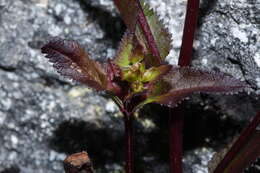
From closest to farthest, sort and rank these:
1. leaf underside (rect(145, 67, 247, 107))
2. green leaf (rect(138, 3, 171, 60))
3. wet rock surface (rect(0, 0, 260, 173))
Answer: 1. leaf underside (rect(145, 67, 247, 107))
2. green leaf (rect(138, 3, 171, 60))
3. wet rock surface (rect(0, 0, 260, 173))

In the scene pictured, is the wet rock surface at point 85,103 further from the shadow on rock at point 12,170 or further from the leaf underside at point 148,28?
the leaf underside at point 148,28

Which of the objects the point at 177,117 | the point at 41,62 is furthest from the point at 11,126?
the point at 177,117

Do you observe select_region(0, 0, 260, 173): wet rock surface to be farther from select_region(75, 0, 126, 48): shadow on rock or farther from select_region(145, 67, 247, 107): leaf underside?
select_region(145, 67, 247, 107): leaf underside

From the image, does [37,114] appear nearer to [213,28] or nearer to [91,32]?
[91,32]

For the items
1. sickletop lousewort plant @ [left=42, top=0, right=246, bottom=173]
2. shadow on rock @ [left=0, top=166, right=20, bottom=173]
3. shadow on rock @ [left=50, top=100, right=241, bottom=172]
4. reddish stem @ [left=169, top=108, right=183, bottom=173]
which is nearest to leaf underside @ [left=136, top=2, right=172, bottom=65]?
sickletop lousewort plant @ [left=42, top=0, right=246, bottom=173]

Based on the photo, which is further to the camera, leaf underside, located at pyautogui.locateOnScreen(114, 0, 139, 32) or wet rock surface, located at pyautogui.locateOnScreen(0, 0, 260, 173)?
wet rock surface, located at pyautogui.locateOnScreen(0, 0, 260, 173)

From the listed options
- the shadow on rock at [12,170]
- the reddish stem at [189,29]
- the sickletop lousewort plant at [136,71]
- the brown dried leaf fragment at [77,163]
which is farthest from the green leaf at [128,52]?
the shadow on rock at [12,170]

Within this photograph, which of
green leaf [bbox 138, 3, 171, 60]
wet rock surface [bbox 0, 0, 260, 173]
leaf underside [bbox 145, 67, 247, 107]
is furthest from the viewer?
wet rock surface [bbox 0, 0, 260, 173]
